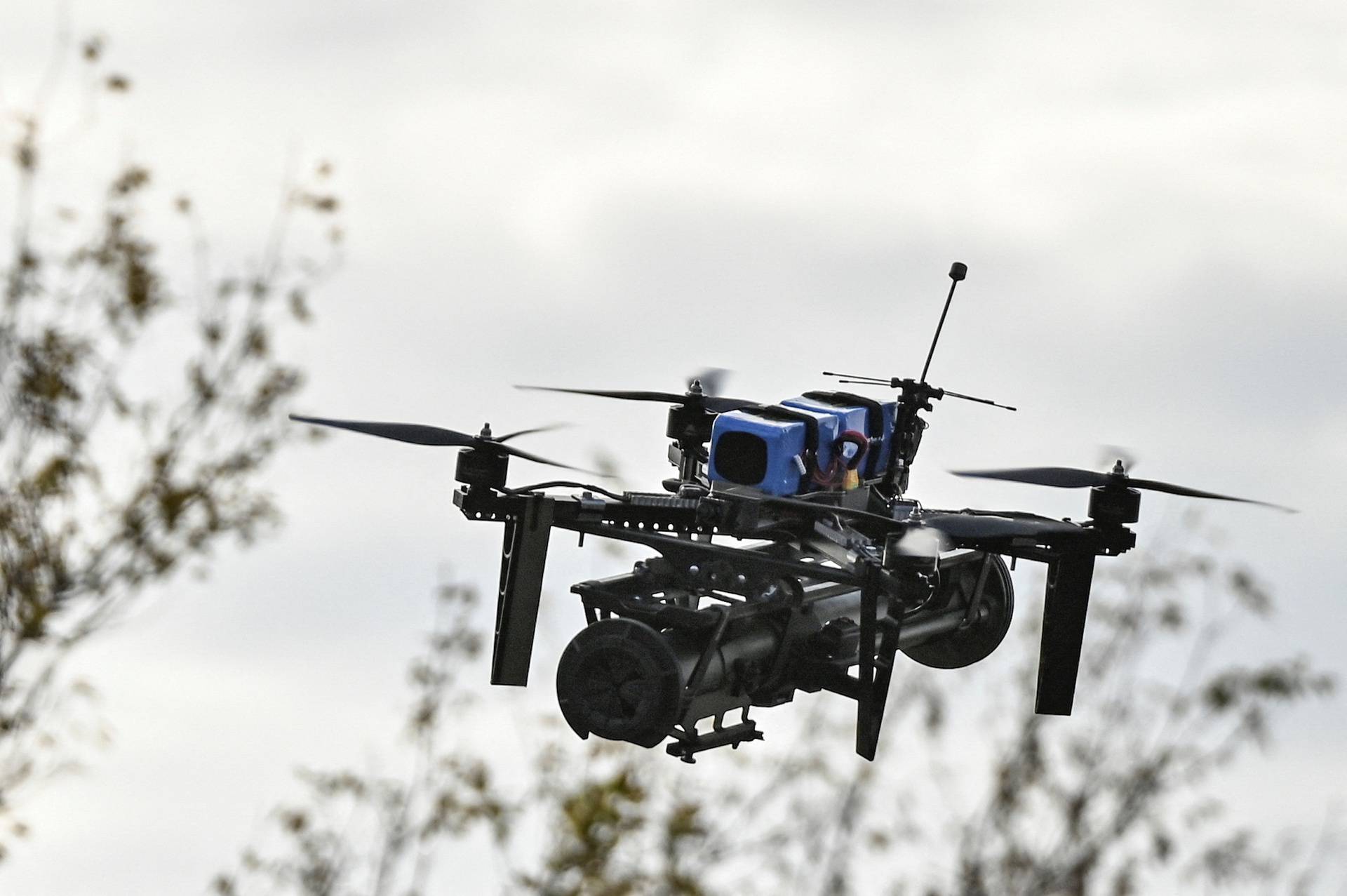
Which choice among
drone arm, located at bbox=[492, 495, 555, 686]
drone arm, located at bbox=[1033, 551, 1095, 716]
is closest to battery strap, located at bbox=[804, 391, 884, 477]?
drone arm, located at bbox=[1033, 551, 1095, 716]

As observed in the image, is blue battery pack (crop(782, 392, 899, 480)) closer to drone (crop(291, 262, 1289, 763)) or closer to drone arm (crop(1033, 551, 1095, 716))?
drone (crop(291, 262, 1289, 763))

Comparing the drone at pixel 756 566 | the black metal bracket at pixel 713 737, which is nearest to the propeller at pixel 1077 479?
the drone at pixel 756 566

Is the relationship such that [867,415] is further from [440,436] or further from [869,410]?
[440,436]

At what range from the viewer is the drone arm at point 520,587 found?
13.2m

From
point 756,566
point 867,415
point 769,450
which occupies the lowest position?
point 756,566

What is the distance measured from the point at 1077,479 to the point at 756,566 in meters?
2.70

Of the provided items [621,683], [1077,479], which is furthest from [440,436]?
[1077,479]

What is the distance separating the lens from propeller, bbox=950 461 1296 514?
14156 millimetres

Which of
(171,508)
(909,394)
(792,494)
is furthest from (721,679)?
(171,508)

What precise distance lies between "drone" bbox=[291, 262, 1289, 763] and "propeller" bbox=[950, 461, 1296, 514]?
0.01 m

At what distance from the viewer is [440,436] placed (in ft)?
43.9

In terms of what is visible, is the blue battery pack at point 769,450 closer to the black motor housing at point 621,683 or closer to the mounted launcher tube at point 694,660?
the mounted launcher tube at point 694,660

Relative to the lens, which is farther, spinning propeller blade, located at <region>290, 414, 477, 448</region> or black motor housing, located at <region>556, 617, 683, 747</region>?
spinning propeller blade, located at <region>290, 414, 477, 448</region>

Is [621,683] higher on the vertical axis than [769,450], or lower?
lower
